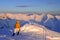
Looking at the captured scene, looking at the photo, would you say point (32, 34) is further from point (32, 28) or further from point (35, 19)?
point (35, 19)

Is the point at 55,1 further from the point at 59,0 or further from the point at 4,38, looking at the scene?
the point at 4,38

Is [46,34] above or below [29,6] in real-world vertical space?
below

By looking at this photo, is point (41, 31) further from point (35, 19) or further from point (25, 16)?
point (25, 16)

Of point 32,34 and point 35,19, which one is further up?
point 35,19

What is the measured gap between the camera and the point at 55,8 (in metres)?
2.14

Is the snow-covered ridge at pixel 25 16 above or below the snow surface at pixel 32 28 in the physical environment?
above

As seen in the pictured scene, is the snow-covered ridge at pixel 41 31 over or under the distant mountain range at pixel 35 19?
under

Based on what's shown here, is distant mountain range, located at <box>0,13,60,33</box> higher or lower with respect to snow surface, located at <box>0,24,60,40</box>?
higher

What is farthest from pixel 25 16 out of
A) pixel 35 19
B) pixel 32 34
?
pixel 32 34

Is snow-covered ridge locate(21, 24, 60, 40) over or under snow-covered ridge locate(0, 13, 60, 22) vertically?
under

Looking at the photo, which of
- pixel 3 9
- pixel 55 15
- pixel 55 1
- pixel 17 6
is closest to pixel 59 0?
pixel 55 1

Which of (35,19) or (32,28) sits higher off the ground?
(35,19)

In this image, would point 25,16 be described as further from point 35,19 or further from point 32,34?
point 32,34

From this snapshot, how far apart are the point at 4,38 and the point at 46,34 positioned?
19.1 inches
